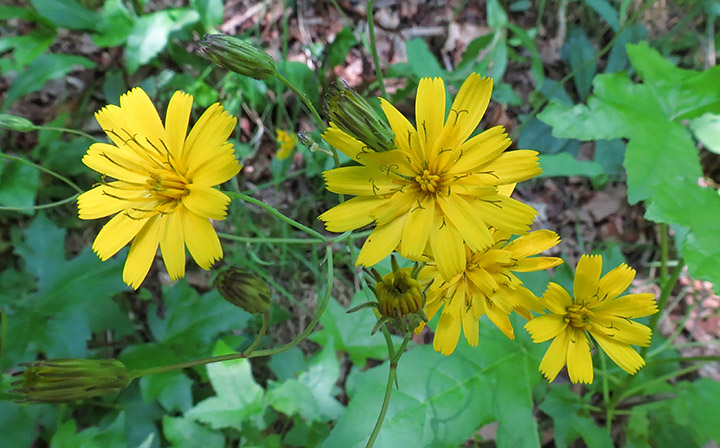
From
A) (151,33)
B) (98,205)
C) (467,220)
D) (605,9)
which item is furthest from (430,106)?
(605,9)

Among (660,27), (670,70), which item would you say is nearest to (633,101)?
(670,70)

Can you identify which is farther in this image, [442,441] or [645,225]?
[645,225]

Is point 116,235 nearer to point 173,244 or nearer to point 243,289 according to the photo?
point 173,244

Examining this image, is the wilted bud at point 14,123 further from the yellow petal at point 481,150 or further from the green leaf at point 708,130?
the green leaf at point 708,130

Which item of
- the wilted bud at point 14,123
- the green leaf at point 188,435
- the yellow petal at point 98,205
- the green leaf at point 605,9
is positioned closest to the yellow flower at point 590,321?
the yellow petal at point 98,205

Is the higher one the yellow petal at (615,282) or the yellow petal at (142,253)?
Result: the yellow petal at (142,253)

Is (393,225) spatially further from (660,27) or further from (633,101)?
(660,27)
